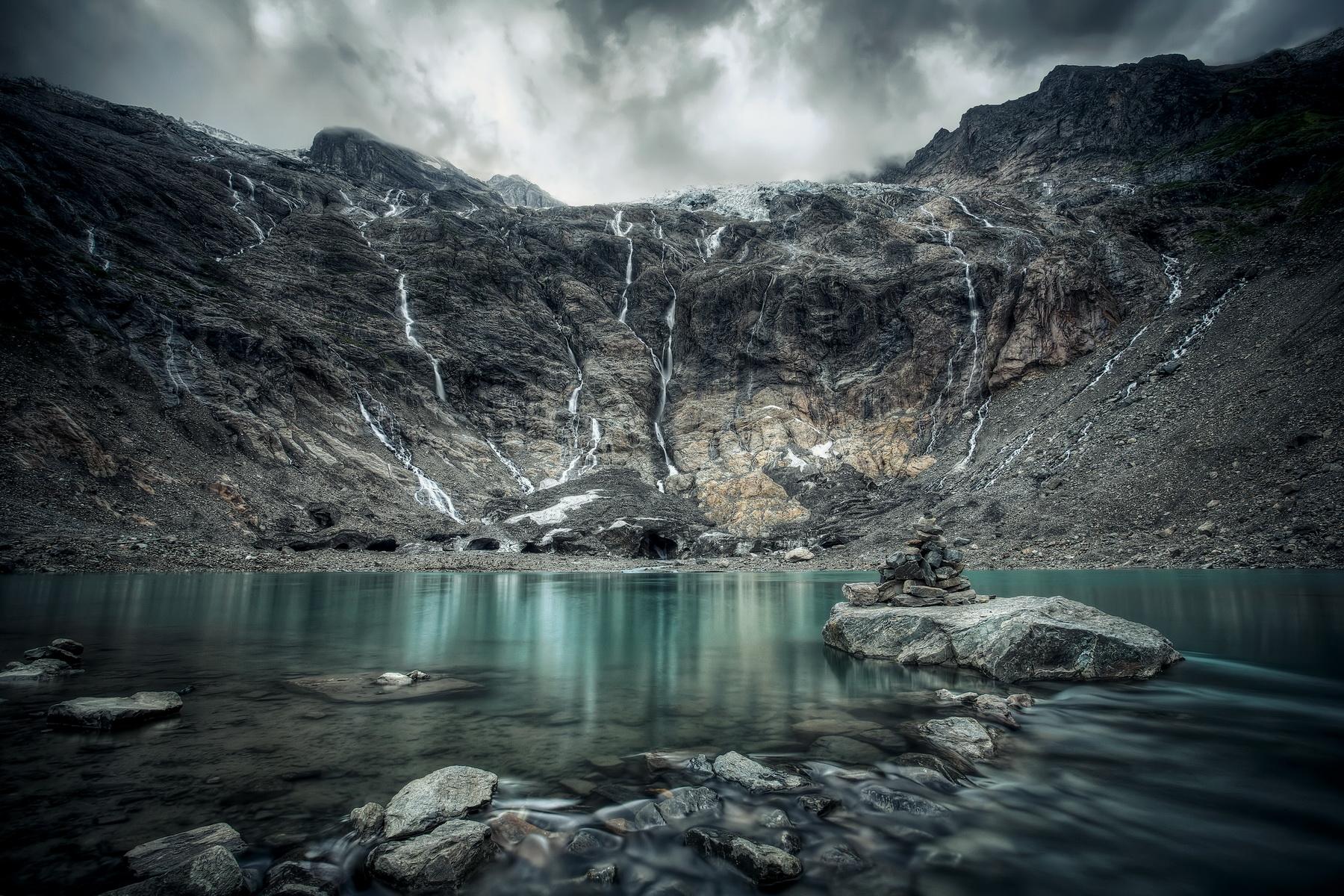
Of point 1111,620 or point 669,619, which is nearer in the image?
point 1111,620

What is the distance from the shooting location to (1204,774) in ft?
22.7

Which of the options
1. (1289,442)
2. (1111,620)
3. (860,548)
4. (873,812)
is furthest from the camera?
(860,548)

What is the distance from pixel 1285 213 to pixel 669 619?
341ft

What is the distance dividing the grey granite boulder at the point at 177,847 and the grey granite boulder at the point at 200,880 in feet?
0.36

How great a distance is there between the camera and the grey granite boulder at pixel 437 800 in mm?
5465

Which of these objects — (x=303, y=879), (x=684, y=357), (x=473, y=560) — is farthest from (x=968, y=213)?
(x=303, y=879)

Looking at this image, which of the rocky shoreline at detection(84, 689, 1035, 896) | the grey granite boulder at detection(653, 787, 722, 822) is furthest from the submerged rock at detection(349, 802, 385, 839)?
the grey granite boulder at detection(653, 787, 722, 822)

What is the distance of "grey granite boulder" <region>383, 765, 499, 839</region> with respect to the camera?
5465 millimetres

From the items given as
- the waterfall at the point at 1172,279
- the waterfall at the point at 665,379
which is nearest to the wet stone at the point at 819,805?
the waterfall at the point at 665,379

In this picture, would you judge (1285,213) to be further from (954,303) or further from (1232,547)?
(1232,547)

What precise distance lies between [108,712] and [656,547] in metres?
64.0

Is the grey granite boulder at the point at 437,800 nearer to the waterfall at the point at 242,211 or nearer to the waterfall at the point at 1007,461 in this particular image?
the waterfall at the point at 1007,461

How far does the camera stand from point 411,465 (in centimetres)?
7312

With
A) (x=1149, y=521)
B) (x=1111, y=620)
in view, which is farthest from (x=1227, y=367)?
(x=1111, y=620)
